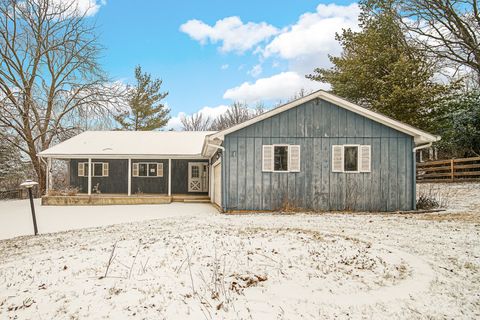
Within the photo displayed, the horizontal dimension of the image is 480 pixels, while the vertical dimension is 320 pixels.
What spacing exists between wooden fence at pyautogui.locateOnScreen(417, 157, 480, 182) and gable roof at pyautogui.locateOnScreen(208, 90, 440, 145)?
7.77 m

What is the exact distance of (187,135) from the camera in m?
24.0

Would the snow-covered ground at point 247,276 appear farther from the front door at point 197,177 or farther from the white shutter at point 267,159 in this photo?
the front door at point 197,177

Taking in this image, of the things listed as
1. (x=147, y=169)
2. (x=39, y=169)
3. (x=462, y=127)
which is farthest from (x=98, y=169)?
(x=462, y=127)

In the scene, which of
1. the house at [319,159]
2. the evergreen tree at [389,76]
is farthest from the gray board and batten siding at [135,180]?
the evergreen tree at [389,76]

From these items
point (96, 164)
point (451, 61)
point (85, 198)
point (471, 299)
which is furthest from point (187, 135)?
point (471, 299)

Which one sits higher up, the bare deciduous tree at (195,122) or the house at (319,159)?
the bare deciduous tree at (195,122)

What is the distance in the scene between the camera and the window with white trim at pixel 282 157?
44.2ft

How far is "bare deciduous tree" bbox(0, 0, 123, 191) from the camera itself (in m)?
25.0

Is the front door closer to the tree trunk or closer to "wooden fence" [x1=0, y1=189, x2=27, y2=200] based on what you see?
the tree trunk

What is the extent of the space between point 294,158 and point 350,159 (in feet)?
7.14

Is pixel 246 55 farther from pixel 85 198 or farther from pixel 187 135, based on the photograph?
pixel 85 198

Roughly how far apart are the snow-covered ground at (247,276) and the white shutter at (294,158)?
520 centimetres

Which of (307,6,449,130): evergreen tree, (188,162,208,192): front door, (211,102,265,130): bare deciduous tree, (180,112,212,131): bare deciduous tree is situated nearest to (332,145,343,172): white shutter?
(188,162,208,192): front door

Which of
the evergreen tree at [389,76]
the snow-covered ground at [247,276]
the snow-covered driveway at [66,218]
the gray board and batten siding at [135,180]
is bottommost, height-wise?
the snow-covered driveway at [66,218]
